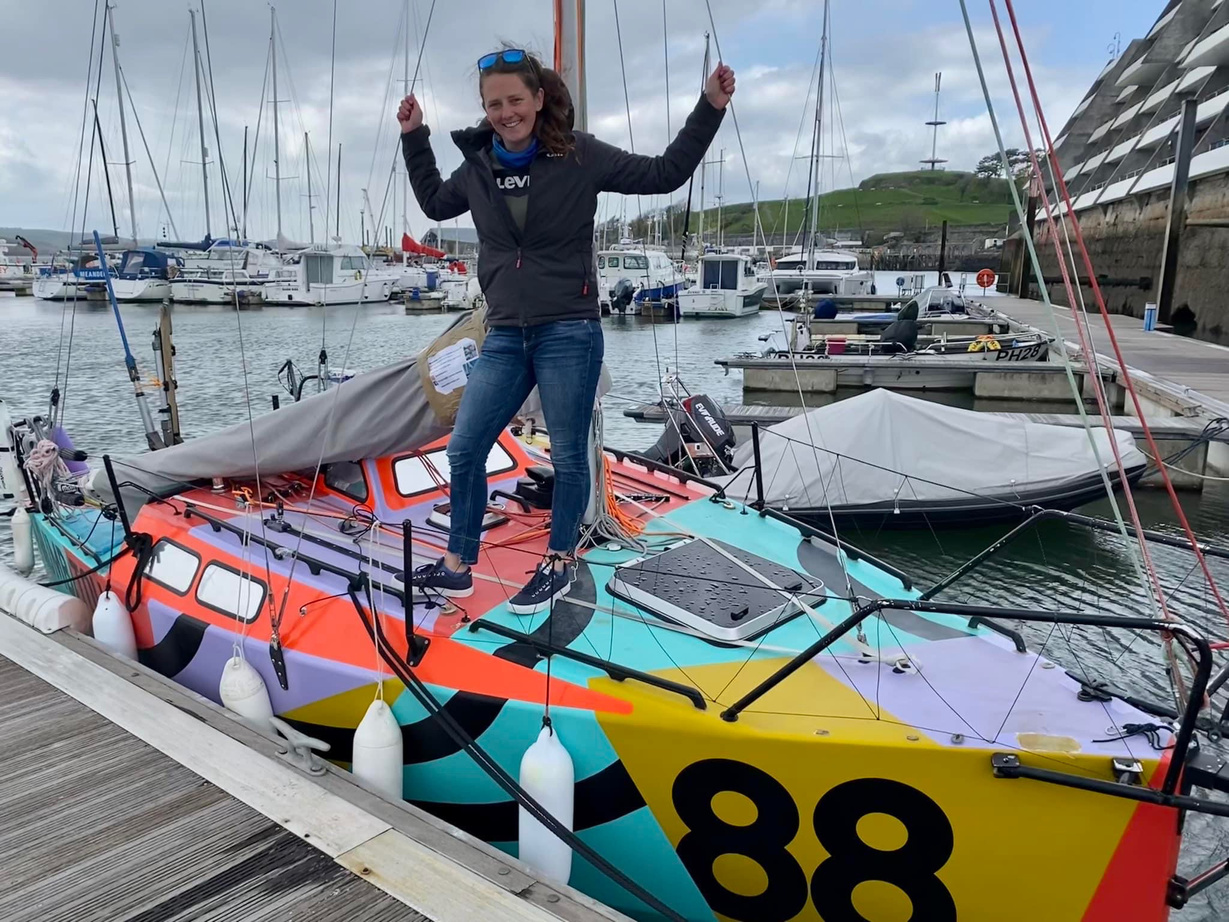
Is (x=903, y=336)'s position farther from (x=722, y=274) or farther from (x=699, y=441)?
(x=722, y=274)

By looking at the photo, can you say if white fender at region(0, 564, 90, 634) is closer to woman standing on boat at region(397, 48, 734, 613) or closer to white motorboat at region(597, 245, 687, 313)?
woman standing on boat at region(397, 48, 734, 613)

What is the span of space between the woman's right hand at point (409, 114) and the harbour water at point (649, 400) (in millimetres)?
958

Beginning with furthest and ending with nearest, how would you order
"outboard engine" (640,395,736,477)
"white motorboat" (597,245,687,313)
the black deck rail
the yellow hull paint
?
"white motorboat" (597,245,687,313), "outboard engine" (640,395,736,477), the yellow hull paint, the black deck rail

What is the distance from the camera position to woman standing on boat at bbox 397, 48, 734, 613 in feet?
11.9

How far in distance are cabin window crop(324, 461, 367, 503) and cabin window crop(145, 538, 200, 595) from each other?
100 centimetres

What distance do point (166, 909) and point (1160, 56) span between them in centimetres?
5451

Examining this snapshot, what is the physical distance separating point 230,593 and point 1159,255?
29.4 m

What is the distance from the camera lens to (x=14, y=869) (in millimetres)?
3174

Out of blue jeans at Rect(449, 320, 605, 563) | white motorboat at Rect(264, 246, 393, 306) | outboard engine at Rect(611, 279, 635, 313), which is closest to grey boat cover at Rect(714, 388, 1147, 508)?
blue jeans at Rect(449, 320, 605, 563)

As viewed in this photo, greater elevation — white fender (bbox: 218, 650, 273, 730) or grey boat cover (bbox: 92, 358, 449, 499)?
grey boat cover (bbox: 92, 358, 449, 499)

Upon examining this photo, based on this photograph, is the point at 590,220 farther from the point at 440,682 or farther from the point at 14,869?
the point at 14,869

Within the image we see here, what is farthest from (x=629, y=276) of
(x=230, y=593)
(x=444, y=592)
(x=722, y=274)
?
(x=444, y=592)

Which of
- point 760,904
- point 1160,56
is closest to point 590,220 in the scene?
point 760,904

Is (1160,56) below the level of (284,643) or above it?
above
